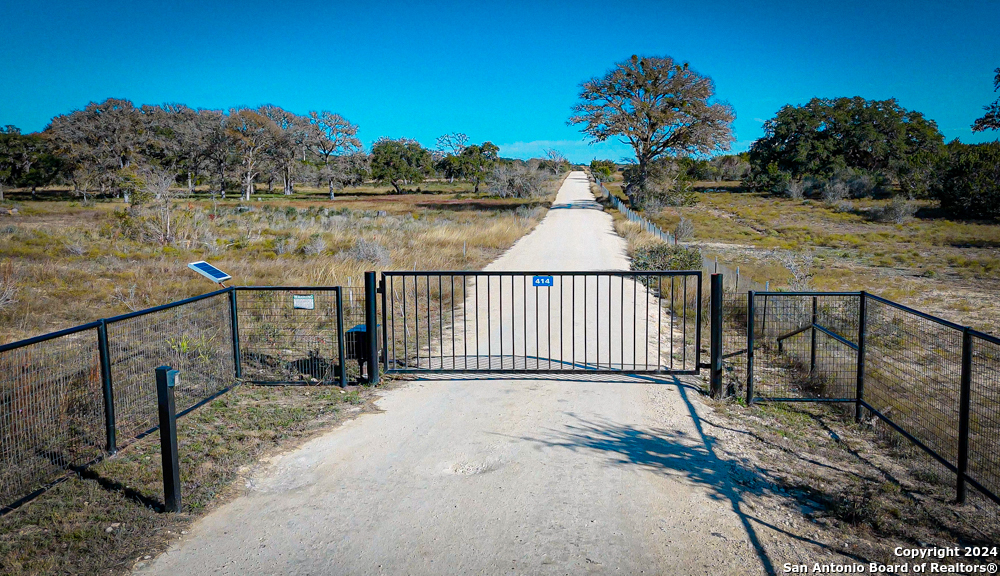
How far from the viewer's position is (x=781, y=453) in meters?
6.16

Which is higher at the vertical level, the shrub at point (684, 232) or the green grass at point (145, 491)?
the shrub at point (684, 232)

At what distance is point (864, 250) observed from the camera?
31047 millimetres

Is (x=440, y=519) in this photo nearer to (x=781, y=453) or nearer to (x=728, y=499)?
(x=728, y=499)

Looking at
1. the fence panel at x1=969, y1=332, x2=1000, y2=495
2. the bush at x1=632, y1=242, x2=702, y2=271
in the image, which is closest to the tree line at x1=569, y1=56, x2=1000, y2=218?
the bush at x1=632, y1=242, x2=702, y2=271

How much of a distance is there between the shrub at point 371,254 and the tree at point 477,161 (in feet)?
202

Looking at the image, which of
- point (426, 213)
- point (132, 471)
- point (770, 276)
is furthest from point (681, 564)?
point (426, 213)

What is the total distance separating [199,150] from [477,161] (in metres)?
36.6

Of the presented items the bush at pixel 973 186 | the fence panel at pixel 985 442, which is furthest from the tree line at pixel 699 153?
the fence panel at pixel 985 442

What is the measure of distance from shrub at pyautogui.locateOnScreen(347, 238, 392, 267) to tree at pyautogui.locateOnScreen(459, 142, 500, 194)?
6159cm

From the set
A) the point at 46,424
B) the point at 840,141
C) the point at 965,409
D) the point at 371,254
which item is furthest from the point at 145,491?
the point at 840,141

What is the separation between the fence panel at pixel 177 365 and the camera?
6.98 meters

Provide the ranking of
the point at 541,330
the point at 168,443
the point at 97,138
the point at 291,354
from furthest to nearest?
1. the point at 97,138
2. the point at 541,330
3. the point at 291,354
4. the point at 168,443

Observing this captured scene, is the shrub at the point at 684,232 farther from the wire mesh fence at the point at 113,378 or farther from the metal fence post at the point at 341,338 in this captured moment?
the metal fence post at the point at 341,338

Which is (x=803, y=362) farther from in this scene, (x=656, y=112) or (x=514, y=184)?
(x=514, y=184)
